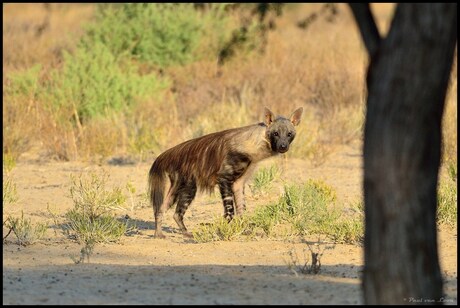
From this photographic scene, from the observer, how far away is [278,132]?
11.0 m

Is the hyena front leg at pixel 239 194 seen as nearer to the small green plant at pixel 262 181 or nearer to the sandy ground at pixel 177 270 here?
the sandy ground at pixel 177 270

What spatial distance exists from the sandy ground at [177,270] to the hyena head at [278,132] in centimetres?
108

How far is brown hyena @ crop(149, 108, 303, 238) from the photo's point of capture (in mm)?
10812

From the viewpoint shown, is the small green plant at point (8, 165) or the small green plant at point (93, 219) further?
the small green plant at point (8, 165)

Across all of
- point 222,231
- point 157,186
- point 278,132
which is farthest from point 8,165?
point 222,231

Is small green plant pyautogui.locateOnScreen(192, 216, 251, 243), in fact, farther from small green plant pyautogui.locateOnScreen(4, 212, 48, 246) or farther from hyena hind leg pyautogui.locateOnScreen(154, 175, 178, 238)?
small green plant pyautogui.locateOnScreen(4, 212, 48, 246)

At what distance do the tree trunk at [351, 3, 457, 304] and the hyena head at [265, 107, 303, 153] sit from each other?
5.07 meters

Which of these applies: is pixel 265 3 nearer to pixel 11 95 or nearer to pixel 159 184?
pixel 159 184

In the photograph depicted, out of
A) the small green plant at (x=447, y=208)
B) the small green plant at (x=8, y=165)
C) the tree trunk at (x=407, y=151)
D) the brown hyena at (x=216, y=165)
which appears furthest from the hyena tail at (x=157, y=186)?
the tree trunk at (x=407, y=151)

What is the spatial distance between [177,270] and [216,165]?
2880mm

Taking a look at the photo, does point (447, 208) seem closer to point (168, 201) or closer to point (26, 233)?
point (168, 201)

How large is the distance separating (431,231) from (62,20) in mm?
31128

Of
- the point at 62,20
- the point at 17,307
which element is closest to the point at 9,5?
the point at 62,20

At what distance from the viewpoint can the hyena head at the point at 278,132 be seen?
10867 millimetres
